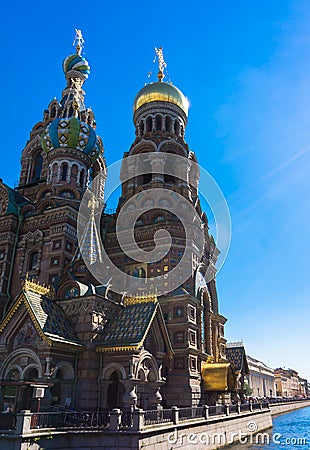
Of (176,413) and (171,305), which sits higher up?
(171,305)

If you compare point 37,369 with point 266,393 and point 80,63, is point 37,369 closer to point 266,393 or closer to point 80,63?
point 80,63

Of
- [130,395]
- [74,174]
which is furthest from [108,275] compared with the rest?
[74,174]

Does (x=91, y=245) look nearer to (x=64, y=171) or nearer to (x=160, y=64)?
(x=64, y=171)

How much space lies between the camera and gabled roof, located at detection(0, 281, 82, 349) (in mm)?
17203

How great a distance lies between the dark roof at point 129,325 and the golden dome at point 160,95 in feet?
66.7

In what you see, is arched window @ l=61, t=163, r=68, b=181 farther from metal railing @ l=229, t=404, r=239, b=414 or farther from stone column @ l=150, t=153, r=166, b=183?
metal railing @ l=229, t=404, r=239, b=414

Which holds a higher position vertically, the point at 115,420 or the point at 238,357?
the point at 238,357

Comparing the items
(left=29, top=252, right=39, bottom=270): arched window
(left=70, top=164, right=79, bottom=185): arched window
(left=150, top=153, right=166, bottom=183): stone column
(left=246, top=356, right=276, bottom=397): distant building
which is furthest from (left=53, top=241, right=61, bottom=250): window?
(left=246, top=356, right=276, bottom=397): distant building

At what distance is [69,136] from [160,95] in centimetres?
876

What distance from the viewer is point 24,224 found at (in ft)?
92.6

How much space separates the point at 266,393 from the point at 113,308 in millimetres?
70408

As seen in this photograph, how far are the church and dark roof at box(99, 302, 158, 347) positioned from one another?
60 millimetres

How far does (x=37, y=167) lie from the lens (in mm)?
35812

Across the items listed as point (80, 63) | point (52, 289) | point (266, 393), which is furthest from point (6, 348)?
point (266, 393)
